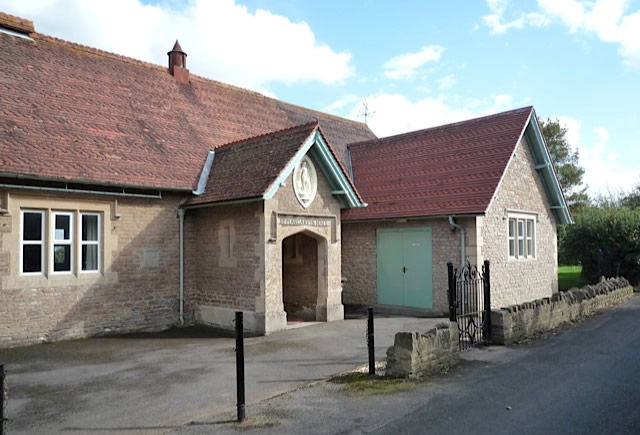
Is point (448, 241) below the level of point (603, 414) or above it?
above

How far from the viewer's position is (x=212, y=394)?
7543 mm

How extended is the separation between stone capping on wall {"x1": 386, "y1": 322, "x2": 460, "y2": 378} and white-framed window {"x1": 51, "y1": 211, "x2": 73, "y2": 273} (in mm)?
8575

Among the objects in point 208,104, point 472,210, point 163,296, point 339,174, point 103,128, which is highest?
point 208,104

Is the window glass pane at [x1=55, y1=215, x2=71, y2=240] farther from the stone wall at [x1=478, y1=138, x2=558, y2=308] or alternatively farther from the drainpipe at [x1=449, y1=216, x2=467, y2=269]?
the stone wall at [x1=478, y1=138, x2=558, y2=308]

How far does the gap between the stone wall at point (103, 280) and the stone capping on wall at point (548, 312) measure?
8862 mm

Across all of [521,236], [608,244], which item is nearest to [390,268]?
[521,236]

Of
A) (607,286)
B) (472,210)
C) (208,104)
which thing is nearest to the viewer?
(472,210)

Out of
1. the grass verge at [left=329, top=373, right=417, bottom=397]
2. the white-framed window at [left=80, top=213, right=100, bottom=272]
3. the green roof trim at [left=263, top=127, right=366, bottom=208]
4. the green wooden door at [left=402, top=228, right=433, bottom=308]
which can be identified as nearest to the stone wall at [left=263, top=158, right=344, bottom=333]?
the green roof trim at [left=263, top=127, right=366, bottom=208]

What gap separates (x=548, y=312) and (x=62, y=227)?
12.4 meters

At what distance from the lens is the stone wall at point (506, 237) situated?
16016mm

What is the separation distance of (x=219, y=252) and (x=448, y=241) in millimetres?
7192

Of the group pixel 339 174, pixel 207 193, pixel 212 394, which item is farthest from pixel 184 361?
pixel 339 174

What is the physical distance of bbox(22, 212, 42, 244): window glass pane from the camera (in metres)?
11.7

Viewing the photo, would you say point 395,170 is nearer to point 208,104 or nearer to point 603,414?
point 208,104
